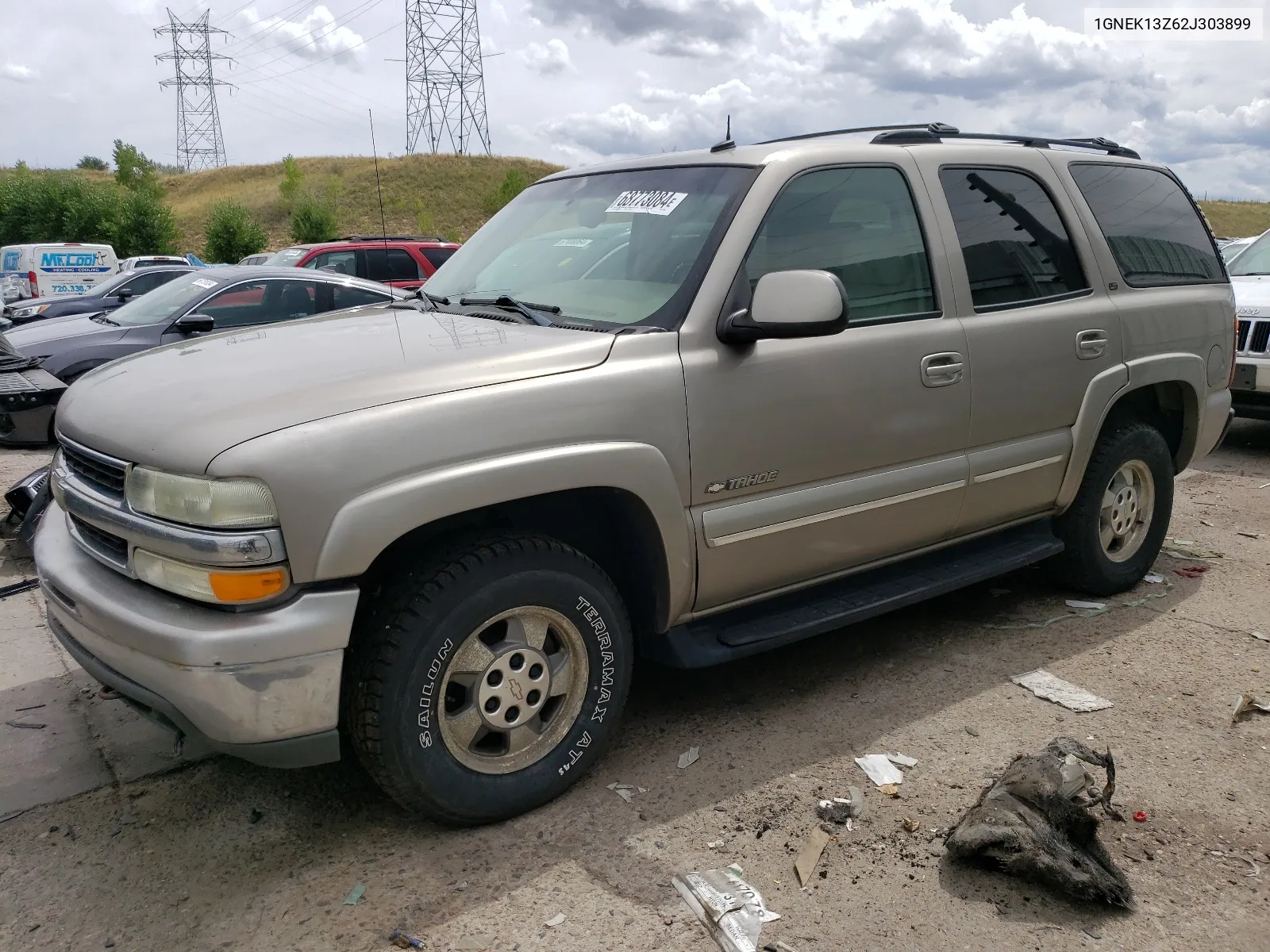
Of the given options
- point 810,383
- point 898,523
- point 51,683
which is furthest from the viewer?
point 51,683

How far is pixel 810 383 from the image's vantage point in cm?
321

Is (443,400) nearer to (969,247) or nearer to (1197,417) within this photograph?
(969,247)

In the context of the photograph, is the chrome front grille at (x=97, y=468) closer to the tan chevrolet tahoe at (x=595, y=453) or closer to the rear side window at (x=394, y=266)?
the tan chevrolet tahoe at (x=595, y=453)

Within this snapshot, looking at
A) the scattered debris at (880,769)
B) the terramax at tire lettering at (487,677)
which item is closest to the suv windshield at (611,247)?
the terramax at tire lettering at (487,677)

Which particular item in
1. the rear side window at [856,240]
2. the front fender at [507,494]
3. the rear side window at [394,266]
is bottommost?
the front fender at [507,494]

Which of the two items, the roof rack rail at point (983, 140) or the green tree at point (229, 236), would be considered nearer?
the roof rack rail at point (983, 140)

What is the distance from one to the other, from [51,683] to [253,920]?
1920mm

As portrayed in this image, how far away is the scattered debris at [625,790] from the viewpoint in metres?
3.05

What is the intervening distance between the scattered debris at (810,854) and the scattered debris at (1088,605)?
239 centimetres

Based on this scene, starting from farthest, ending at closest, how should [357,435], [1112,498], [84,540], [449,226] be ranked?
[449,226] < [1112,498] < [84,540] < [357,435]

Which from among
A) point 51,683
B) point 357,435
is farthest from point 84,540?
point 51,683

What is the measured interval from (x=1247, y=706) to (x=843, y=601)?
1.53m

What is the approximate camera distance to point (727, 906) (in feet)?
8.28

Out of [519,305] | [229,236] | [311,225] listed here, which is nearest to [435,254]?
[519,305]
